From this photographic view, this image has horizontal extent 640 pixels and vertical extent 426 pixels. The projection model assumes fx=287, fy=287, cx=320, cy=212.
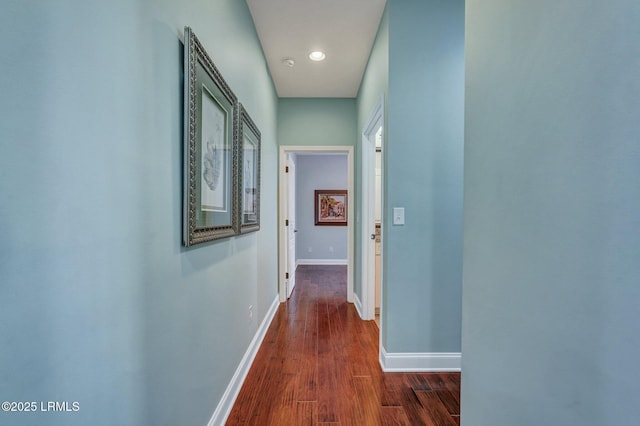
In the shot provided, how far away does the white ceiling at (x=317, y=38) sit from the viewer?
2.13 meters

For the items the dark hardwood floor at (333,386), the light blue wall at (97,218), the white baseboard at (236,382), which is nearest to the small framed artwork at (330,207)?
the dark hardwood floor at (333,386)

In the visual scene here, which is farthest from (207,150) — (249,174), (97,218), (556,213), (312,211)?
(312,211)

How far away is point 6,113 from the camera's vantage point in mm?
485

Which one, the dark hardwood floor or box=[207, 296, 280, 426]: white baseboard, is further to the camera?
the dark hardwood floor

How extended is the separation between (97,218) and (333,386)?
1.78 metres

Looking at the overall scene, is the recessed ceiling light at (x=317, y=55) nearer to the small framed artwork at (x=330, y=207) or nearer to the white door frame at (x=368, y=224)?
the white door frame at (x=368, y=224)

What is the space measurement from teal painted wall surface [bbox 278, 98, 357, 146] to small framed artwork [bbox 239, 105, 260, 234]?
1.28 m

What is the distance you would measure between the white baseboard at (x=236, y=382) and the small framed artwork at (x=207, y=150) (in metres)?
0.90

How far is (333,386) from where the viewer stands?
74.9 inches

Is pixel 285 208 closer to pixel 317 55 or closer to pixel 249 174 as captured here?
pixel 249 174

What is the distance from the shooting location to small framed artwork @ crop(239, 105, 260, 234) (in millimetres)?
1936

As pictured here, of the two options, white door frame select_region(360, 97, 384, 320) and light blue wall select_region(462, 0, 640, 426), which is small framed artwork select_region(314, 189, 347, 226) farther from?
light blue wall select_region(462, 0, 640, 426)

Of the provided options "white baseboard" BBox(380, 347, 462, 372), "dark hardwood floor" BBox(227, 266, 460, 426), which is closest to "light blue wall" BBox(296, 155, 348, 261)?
"dark hardwood floor" BBox(227, 266, 460, 426)

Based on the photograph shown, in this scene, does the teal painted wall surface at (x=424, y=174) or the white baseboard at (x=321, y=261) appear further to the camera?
the white baseboard at (x=321, y=261)
